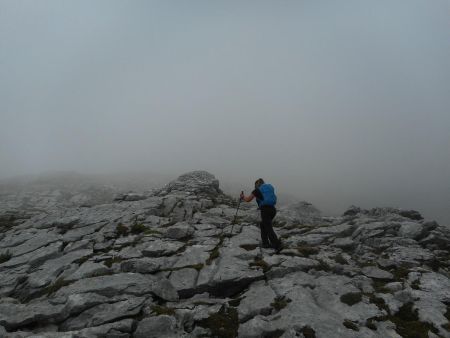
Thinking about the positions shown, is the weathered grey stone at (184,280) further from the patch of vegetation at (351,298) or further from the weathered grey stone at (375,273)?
the weathered grey stone at (375,273)

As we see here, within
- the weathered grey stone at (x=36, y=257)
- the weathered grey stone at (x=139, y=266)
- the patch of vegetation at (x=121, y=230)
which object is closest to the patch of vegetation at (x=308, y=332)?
the weathered grey stone at (x=139, y=266)

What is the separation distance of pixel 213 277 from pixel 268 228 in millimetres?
6685

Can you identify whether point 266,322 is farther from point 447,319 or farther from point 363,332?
point 447,319

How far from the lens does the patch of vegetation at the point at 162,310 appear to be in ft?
54.9

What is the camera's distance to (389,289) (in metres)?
19.5

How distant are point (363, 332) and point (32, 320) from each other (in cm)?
1548

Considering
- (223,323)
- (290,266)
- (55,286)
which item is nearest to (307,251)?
(290,266)

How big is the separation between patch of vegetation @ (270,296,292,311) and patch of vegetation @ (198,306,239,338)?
6.77ft

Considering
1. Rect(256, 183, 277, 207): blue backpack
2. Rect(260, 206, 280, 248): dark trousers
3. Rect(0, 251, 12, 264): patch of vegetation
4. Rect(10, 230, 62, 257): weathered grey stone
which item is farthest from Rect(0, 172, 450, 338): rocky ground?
Rect(256, 183, 277, 207): blue backpack

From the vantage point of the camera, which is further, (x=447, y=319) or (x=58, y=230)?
(x=58, y=230)

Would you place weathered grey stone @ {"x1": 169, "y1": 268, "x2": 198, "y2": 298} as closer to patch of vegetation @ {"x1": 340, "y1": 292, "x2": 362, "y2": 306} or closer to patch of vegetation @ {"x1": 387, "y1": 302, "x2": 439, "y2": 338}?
patch of vegetation @ {"x1": 340, "y1": 292, "x2": 362, "y2": 306}

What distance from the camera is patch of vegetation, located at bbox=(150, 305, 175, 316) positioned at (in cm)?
1673

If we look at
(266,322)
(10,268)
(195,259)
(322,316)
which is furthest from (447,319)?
(10,268)

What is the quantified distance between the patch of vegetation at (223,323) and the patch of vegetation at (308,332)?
9.60 ft
